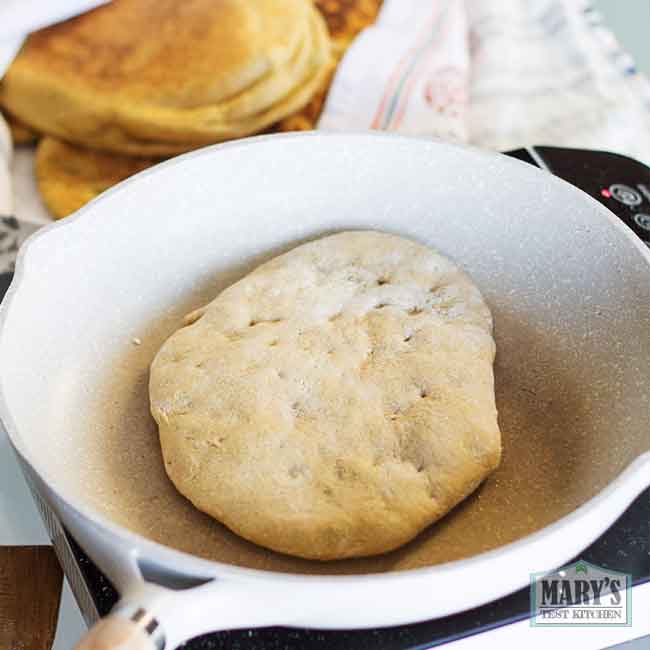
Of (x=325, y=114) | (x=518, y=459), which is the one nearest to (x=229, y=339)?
(x=518, y=459)

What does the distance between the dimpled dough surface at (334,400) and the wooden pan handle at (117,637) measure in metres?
0.16

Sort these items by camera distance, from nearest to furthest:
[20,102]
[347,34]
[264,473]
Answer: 1. [264,473]
2. [20,102]
3. [347,34]

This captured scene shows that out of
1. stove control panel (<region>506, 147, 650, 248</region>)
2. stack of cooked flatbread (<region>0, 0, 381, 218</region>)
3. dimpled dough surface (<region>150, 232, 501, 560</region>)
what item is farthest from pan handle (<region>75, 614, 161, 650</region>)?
stack of cooked flatbread (<region>0, 0, 381, 218</region>)

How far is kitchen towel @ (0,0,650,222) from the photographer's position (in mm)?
1091

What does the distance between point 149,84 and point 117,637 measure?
78 cm

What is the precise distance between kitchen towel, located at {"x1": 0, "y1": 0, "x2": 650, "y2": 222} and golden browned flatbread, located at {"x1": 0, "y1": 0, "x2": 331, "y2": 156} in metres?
0.04

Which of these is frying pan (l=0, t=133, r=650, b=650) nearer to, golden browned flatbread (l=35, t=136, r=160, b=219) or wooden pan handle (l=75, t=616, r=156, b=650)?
wooden pan handle (l=75, t=616, r=156, b=650)

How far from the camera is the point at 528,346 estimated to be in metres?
0.73

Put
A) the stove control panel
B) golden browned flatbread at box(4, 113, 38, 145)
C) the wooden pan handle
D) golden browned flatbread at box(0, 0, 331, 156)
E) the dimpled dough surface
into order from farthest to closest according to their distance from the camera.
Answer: golden browned flatbread at box(4, 113, 38, 145)
golden browned flatbread at box(0, 0, 331, 156)
the stove control panel
the dimpled dough surface
the wooden pan handle

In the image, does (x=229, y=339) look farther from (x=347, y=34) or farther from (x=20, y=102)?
(x=347, y=34)

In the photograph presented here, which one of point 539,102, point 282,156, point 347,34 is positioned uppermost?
point 282,156

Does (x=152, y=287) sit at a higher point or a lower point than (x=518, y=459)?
higher

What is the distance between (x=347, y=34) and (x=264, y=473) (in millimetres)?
828

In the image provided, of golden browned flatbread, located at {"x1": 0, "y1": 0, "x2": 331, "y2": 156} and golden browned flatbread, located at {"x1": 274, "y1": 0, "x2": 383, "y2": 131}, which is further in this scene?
golden browned flatbread, located at {"x1": 274, "y1": 0, "x2": 383, "y2": 131}
